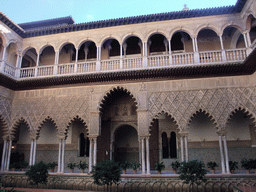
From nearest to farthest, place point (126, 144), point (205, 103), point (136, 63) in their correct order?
point (205, 103) < point (136, 63) < point (126, 144)

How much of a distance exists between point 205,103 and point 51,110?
7713 millimetres

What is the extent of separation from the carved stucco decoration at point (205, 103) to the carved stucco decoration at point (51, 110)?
3.64m

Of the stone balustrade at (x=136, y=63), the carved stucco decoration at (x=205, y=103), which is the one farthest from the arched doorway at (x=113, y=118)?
the carved stucco decoration at (x=205, y=103)

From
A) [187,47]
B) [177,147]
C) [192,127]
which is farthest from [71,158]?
[187,47]

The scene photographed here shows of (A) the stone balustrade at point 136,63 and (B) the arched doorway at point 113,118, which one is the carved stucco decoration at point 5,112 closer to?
(A) the stone balustrade at point 136,63

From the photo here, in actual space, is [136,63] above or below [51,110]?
above

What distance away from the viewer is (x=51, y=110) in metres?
11.2

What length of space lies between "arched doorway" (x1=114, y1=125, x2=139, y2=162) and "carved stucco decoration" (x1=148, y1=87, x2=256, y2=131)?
159 inches

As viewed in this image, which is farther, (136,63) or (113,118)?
(113,118)

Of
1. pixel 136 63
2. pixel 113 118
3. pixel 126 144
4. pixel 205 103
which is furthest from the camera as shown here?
pixel 126 144

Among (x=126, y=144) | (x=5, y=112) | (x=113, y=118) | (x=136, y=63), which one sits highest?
(x=136, y=63)

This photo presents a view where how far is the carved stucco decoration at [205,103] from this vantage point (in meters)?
9.49

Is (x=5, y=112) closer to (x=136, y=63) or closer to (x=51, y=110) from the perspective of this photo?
(x=51, y=110)

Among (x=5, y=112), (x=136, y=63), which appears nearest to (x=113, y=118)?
(x=136, y=63)
